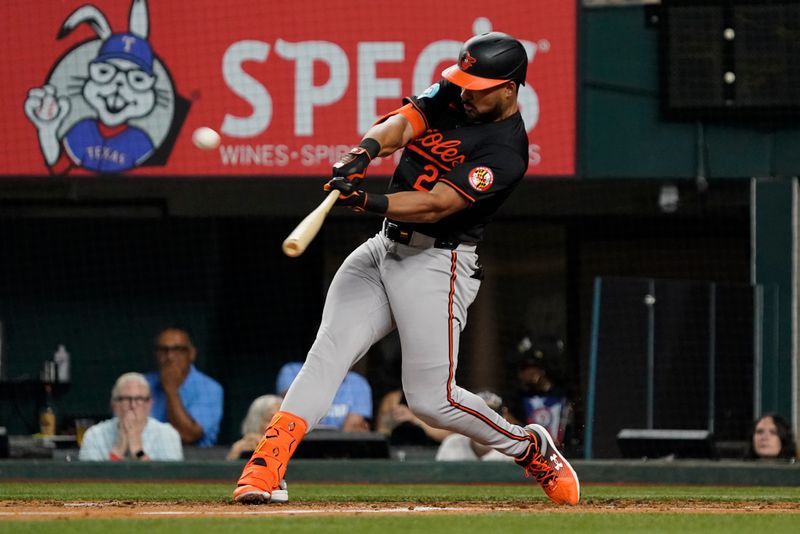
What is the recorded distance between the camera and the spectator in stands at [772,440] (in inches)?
320

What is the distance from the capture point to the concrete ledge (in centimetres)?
760

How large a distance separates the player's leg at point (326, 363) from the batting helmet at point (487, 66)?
0.64 meters

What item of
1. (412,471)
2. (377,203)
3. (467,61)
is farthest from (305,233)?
(412,471)

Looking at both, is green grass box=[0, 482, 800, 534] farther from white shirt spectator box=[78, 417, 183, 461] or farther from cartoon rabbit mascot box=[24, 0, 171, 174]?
cartoon rabbit mascot box=[24, 0, 171, 174]

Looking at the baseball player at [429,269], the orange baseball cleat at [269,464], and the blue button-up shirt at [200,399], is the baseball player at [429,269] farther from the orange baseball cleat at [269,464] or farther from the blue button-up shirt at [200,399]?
the blue button-up shirt at [200,399]

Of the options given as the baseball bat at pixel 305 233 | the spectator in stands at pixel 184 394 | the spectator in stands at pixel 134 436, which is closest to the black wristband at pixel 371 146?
the baseball bat at pixel 305 233

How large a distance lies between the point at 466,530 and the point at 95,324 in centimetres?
798

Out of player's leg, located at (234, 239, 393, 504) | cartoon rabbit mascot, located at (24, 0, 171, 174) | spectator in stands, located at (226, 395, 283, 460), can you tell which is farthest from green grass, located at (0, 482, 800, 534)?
cartoon rabbit mascot, located at (24, 0, 171, 174)

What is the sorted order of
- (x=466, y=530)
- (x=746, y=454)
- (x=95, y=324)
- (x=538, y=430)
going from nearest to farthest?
(x=466, y=530) → (x=538, y=430) → (x=746, y=454) → (x=95, y=324)

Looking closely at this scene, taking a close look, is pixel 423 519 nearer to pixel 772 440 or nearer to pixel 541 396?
pixel 772 440

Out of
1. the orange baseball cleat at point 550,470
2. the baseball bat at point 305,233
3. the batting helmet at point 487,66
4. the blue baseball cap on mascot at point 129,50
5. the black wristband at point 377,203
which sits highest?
the blue baseball cap on mascot at point 129,50

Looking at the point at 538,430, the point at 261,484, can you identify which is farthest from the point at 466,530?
the point at 538,430

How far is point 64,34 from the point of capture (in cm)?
986

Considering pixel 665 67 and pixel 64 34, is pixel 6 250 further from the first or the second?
pixel 665 67
